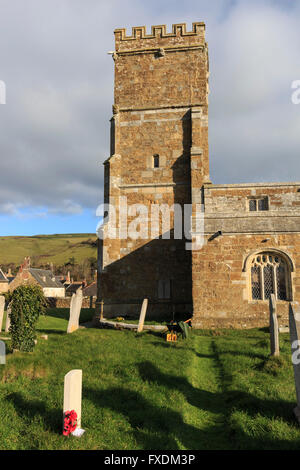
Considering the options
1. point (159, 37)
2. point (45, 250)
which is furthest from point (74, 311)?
point (45, 250)

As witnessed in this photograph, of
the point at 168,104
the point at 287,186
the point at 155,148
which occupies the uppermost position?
the point at 168,104

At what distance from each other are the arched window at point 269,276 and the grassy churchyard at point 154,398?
452 centimetres

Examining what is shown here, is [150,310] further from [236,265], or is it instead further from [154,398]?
[154,398]

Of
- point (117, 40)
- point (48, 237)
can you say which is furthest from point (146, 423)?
point (48, 237)

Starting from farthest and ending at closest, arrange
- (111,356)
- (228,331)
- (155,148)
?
(155,148)
(228,331)
(111,356)

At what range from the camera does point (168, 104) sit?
21188 millimetres

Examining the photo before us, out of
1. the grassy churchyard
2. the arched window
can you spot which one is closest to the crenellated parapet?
the arched window

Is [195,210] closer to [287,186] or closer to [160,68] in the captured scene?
[287,186]

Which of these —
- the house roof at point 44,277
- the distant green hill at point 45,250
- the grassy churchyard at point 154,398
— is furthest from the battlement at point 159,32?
the distant green hill at point 45,250

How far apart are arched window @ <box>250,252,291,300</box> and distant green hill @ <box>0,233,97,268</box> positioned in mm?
99178

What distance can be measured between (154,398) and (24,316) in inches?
219

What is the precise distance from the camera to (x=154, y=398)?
6.52 meters
